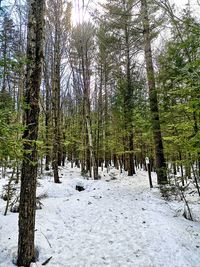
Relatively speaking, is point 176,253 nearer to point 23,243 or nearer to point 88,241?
point 88,241

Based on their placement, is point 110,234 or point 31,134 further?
point 110,234

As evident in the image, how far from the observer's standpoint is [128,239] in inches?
207

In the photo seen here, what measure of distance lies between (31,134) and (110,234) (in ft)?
10.3

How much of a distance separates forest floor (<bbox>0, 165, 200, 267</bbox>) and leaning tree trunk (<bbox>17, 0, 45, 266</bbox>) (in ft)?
1.41

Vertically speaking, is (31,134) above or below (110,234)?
above

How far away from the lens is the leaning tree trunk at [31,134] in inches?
165

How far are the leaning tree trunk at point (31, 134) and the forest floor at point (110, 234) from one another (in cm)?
43

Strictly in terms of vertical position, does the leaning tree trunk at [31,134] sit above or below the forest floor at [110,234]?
above

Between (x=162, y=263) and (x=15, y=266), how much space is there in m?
2.63

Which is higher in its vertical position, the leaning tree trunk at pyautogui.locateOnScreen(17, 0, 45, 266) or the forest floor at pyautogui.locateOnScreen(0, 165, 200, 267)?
the leaning tree trunk at pyautogui.locateOnScreen(17, 0, 45, 266)

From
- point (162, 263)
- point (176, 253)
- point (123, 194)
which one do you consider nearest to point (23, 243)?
point (162, 263)

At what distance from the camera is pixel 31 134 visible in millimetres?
4301

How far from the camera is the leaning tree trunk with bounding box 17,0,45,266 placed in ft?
13.8

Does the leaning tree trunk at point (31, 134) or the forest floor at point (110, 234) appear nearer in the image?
the leaning tree trunk at point (31, 134)
